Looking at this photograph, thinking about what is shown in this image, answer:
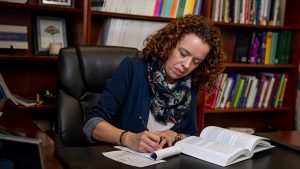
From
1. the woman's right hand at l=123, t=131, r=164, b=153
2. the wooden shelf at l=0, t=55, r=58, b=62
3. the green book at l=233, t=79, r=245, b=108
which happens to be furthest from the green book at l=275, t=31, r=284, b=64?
the woman's right hand at l=123, t=131, r=164, b=153

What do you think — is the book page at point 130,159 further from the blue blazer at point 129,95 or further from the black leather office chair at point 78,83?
the black leather office chair at point 78,83

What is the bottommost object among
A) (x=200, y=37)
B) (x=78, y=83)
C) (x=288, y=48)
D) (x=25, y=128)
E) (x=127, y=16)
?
(x=25, y=128)

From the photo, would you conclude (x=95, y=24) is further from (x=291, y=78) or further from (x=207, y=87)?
(x=291, y=78)

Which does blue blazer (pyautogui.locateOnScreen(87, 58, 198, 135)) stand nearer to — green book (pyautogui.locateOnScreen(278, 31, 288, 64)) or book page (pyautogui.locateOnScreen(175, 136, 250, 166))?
book page (pyautogui.locateOnScreen(175, 136, 250, 166))

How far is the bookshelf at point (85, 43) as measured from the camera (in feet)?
7.04

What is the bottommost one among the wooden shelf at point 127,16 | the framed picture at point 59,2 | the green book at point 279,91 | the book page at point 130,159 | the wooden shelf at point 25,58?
the green book at point 279,91

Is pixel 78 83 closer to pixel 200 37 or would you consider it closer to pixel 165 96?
pixel 165 96

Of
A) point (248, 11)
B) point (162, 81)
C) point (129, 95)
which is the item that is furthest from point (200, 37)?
point (248, 11)

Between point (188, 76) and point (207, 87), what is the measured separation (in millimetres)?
119

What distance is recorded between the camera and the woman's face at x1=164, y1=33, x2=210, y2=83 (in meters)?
1.36

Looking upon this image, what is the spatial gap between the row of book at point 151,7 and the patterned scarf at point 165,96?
0.87 metres

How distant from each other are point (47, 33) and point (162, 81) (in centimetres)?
115

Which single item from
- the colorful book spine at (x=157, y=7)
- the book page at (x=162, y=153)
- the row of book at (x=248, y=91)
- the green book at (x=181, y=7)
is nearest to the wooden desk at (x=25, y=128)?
the book page at (x=162, y=153)

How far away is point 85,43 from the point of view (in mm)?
2145
